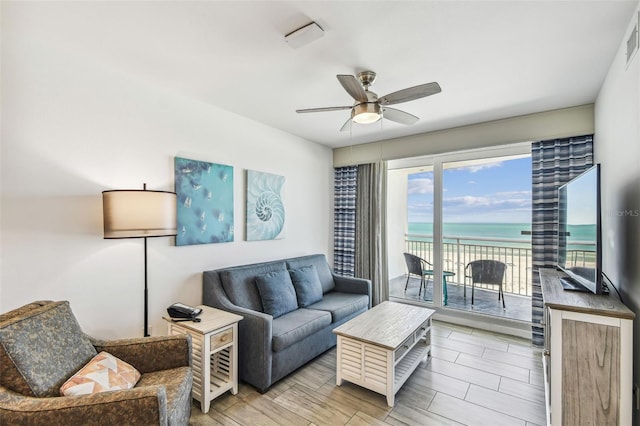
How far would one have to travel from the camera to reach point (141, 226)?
2018mm

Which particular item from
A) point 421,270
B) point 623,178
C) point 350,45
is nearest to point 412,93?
point 350,45

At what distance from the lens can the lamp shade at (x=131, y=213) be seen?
1981mm

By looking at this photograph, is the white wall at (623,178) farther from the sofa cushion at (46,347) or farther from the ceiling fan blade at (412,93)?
the sofa cushion at (46,347)

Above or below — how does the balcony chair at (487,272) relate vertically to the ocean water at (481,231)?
below

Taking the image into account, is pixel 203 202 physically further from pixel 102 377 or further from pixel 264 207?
pixel 102 377

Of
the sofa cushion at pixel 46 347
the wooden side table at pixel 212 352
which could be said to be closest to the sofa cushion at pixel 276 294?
the wooden side table at pixel 212 352

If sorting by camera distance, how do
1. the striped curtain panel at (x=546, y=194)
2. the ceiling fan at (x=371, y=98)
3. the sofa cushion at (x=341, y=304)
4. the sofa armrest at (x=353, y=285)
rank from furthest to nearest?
the sofa armrest at (x=353, y=285), the sofa cushion at (x=341, y=304), the striped curtain panel at (x=546, y=194), the ceiling fan at (x=371, y=98)

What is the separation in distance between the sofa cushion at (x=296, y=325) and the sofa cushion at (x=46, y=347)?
1.25 meters

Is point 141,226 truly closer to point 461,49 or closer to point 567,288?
point 461,49

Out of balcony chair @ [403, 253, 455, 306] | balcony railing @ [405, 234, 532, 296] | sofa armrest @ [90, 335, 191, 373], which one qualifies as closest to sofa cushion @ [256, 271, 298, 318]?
sofa armrest @ [90, 335, 191, 373]

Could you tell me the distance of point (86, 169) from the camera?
217 cm

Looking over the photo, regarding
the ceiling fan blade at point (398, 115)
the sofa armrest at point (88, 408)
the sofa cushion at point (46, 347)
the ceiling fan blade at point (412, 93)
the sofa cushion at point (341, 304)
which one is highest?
the ceiling fan blade at point (412, 93)

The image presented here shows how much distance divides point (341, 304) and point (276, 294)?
82 cm

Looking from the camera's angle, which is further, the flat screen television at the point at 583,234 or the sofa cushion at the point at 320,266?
the sofa cushion at the point at 320,266
